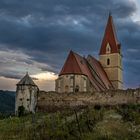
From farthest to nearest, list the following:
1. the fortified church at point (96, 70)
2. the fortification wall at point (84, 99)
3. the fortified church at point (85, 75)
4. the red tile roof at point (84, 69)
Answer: the red tile roof at point (84, 69)
the fortified church at point (96, 70)
the fortified church at point (85, 75)
the fortification wall at point (84, 99)

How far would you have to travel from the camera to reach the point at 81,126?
111ft

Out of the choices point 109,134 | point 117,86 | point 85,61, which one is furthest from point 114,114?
point 117,86

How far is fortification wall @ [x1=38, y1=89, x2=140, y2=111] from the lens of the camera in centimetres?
4309

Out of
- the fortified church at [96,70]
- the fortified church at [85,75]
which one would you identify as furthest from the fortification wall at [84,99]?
the fortified church at [96,70]

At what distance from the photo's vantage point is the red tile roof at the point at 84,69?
5769 centimetres

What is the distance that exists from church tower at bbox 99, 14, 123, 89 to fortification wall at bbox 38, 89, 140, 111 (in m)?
31.8

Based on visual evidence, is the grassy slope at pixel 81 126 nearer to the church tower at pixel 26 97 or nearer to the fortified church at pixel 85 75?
the church tower at pixel 26 97

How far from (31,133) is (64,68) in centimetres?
2535

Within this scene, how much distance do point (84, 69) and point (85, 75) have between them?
2.17 metres

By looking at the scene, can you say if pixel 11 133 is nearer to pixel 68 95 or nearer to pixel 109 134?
pixel 109 134

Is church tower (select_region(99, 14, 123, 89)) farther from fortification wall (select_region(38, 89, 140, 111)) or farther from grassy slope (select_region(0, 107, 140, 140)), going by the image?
grassy slope (select_region(0, 107, 140, 140))

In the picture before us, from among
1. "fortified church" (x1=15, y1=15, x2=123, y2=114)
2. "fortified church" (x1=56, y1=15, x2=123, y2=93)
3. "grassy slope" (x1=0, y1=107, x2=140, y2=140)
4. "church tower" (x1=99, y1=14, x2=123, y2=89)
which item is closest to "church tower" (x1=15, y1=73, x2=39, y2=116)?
"fortified church" (x1=15, y1=15, x2=123, y2=114)

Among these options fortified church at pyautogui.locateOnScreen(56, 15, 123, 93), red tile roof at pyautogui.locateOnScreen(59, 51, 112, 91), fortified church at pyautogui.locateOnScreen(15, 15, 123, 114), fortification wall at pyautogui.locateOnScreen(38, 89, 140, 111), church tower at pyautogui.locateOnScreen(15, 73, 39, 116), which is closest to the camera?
fortification wall at pyautogui.locateOnScreen(38, 89, 140, 111)

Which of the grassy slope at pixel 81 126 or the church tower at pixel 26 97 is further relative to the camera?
the church tower at pixel 26 97
